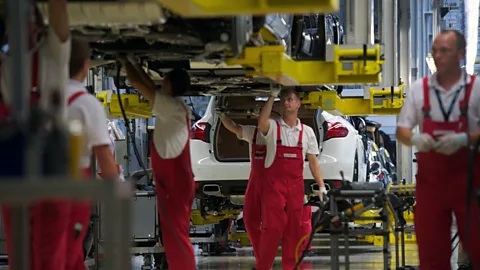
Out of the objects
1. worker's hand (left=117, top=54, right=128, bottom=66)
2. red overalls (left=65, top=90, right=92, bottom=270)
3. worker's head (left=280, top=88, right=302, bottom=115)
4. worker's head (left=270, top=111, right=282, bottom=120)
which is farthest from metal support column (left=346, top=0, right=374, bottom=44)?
red overalls (left=65, top=90, right=92, bottom=270)

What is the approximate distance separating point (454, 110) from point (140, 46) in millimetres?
2193

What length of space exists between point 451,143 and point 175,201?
7.63 ft

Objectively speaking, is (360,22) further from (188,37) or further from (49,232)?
(49,232)

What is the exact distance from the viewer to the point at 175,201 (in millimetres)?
7055

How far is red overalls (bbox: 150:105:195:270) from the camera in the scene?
7.03m

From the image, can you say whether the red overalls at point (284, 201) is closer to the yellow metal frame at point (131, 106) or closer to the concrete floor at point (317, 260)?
the concrete floor at point (317, 260)

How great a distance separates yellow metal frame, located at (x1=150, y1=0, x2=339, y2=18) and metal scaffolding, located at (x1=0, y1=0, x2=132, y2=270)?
1188 mm

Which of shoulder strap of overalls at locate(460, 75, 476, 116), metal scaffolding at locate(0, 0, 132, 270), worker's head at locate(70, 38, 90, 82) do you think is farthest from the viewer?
shoulder strap of overalls at locate(460, 75, 476, 116)

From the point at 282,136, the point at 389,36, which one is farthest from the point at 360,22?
the point at 389,36

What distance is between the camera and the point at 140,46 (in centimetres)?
670

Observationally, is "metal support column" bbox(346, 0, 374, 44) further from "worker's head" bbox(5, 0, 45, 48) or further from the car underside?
"worker's head" bbox(5, 0, 45, 48)

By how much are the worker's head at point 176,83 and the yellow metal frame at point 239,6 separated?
234 centimetres

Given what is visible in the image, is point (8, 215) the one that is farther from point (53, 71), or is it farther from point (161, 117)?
point (161, 117)

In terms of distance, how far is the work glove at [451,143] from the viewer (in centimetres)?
541
